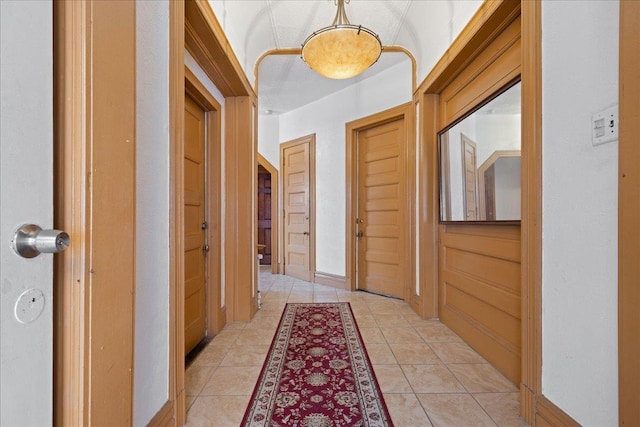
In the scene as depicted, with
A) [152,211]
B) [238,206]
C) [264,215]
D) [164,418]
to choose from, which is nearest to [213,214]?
[238,206]

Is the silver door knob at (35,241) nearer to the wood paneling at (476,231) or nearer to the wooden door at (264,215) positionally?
the wood paneling at (476,231)

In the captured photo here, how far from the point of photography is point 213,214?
7.81 feet

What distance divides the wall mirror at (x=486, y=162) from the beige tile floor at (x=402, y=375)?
0.96 metres

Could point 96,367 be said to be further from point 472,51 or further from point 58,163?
point 472,51

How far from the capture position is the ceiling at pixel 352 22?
2080mm

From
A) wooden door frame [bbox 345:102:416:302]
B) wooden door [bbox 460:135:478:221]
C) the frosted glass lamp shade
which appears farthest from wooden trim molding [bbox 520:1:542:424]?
wooden door frame [bbox 345:102:416:302]

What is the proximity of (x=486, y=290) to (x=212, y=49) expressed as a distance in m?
2.49

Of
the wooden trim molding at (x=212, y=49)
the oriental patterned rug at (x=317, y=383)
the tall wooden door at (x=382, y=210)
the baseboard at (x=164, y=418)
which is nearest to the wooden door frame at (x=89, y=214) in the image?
the baseboard at (x=164, y=418)

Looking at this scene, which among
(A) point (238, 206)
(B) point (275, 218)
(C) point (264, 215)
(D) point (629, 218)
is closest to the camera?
(D) point (629, 218)

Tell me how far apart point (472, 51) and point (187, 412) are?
282 cm

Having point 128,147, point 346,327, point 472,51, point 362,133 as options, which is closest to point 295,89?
point 362,133

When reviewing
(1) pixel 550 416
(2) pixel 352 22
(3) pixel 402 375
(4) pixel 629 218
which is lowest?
(3) pixel 402 375

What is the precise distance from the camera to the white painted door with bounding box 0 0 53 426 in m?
0.52

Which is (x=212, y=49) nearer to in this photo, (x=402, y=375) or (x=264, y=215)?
(x=402, y=375)
